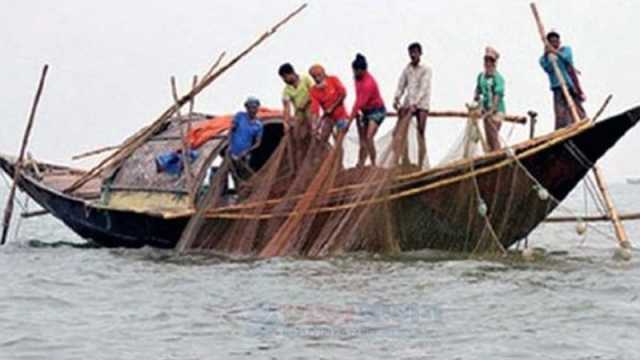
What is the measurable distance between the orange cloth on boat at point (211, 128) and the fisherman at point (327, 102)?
5.22 ft

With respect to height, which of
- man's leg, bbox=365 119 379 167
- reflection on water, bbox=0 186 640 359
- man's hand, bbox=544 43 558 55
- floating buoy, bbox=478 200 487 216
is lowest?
reflection on water, bbox=0 186 640 359

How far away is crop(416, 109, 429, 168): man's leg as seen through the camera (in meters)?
16.0

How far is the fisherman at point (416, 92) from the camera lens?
16.2m

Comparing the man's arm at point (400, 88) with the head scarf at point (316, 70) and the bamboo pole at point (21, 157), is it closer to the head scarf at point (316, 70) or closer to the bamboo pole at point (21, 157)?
the head scarf at point (316, 70)

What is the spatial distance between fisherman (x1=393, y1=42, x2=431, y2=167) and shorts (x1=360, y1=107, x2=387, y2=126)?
0.83 ft

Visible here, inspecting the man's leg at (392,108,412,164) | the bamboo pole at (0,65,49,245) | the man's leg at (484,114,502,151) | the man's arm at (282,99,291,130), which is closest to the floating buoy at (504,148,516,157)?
the man's leg at (484,114,502,151)

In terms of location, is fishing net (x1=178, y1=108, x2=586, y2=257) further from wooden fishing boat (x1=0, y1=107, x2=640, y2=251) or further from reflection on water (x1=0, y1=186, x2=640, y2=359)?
reflection on water (x1=0, y1=186, x2=640, y2=359)

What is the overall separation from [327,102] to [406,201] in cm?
207

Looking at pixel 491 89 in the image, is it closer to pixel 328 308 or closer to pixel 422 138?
pixel 422 138

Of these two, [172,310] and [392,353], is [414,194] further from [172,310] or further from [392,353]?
[392,353]

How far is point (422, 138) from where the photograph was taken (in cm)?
1630

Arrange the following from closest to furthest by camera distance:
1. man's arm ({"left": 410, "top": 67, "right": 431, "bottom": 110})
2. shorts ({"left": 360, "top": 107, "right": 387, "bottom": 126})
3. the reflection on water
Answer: the reflection on water, man's arm ({"left": 410, "top": 67, "right": 431, "bottom": 110}), shorts ({"left": 360, "top": 107, "right": 387, "bottom": 126})

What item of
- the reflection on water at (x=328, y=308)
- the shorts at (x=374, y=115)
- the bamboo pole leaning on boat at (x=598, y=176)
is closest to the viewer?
the reflection on water at (x=328, y=308)

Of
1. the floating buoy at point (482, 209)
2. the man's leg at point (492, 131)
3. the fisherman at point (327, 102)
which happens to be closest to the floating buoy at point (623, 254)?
the floating buoy at point (482, 209)
